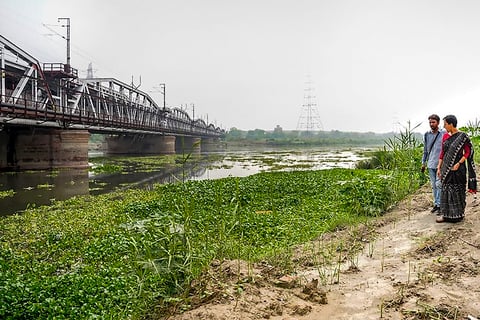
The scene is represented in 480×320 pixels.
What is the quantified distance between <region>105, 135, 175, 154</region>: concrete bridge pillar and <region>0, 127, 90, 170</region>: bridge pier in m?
24.7

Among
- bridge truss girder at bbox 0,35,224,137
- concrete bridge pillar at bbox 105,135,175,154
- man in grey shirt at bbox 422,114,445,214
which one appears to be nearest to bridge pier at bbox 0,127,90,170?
bridge truss girder at bbox 0,35,224,137

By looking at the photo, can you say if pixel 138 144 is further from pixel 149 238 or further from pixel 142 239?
pixel 149 238

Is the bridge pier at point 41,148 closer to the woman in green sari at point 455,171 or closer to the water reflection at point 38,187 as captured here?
the water reflection at point 38,187

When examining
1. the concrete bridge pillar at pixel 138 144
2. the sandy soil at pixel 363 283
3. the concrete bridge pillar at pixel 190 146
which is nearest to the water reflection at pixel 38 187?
the concrete bridge pillar at pixel 190 146

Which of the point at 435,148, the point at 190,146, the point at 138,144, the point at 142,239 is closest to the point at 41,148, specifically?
the point at 142,239

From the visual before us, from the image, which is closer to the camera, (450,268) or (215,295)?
(215,295)

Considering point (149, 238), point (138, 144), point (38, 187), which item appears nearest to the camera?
point (149, 238)

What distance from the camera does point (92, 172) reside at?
22938mm

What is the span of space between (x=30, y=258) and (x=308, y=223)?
564 cm

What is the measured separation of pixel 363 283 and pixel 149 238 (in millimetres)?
2594

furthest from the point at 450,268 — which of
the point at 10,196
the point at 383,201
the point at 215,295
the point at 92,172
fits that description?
the point at 92,172

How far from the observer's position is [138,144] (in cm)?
5025

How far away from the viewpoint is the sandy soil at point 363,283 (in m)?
3.12

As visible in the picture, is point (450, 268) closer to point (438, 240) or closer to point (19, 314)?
point (438, 240)
